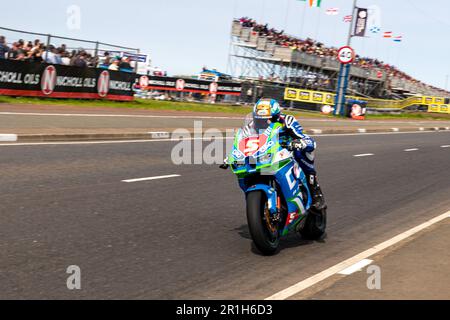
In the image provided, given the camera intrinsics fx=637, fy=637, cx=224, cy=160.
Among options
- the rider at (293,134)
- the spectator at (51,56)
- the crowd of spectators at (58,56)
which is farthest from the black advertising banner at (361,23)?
the rider at (293,134)

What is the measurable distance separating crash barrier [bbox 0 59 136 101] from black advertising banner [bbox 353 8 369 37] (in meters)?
17.9

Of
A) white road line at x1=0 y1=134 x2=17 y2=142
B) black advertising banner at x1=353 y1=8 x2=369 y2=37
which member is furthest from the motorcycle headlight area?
black advertising banner at x1=353 y1=8 x2=369 y2=37

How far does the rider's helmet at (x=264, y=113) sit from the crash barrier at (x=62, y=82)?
16429mm

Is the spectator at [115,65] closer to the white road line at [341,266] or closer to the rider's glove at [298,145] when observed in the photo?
the white road line at [341,266]

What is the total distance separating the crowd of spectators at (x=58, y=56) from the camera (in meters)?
21.8

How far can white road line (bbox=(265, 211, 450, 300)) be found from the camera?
562 cm

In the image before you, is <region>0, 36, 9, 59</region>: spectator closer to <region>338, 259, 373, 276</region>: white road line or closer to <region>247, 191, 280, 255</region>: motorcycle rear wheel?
<region>247, 191, 280, 255</region>: motorcycle rear wheel

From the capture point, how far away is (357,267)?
661 centimetres

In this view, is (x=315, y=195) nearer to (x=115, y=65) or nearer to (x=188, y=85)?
(x=115, y=65)
